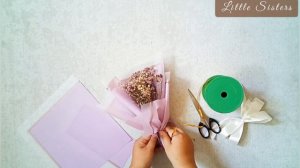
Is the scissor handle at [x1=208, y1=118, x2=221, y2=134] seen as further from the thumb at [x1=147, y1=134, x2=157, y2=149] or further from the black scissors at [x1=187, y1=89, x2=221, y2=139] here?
the thumb at [x1=147, y1=134, x2=157, y2=149]

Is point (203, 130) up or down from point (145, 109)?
down

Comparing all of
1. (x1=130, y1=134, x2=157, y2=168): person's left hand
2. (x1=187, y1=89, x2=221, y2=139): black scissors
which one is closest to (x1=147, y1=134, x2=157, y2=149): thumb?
(x1=130, y1=134, x2=157, y2=168): person's left hand

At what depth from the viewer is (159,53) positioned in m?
0.76

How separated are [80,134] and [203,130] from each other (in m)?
0.34

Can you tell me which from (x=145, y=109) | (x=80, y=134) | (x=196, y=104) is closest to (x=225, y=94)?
(x=196, y=104)

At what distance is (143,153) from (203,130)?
172 millimetres

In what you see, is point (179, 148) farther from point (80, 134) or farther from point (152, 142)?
point (80, 134)

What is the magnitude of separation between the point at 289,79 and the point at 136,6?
0.46 meters

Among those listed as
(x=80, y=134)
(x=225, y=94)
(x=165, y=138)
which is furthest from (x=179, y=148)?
(x=80, y=134)

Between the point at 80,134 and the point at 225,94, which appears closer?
the point at 225,94

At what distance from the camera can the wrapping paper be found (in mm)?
711

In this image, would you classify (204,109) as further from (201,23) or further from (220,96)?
(201,23)

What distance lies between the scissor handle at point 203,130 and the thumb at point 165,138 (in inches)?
3.7

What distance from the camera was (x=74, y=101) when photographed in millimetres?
783
